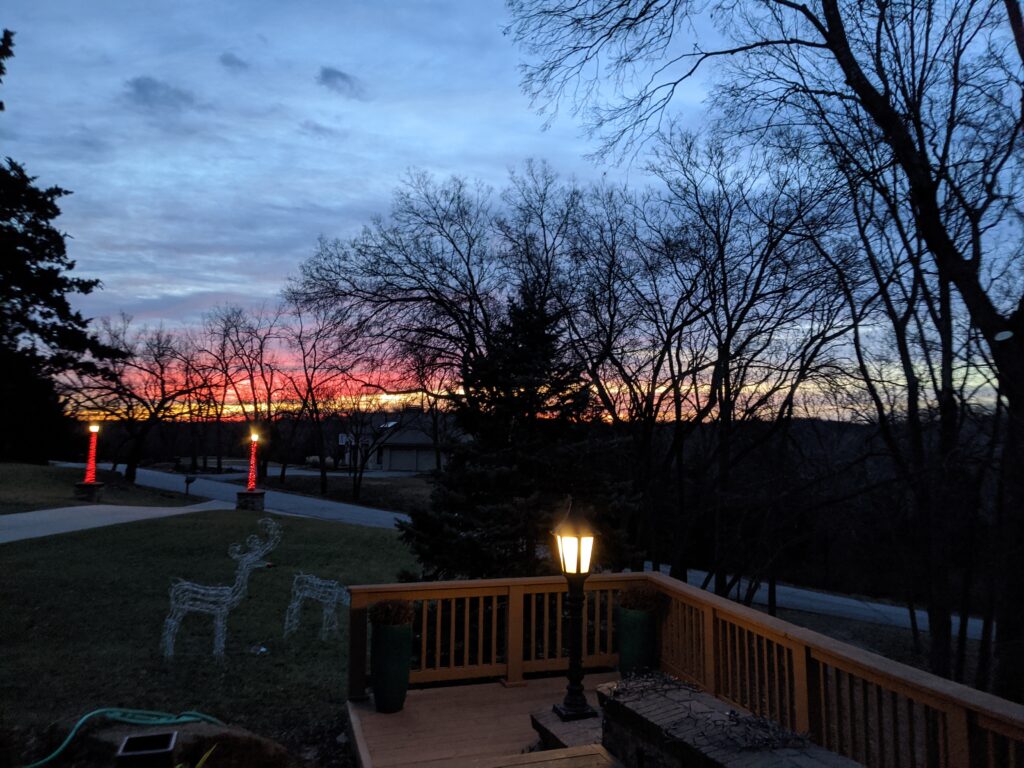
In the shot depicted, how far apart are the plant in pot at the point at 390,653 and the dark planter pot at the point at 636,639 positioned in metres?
1.84

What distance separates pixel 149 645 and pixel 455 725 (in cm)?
484

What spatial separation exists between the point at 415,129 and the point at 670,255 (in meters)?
5.17

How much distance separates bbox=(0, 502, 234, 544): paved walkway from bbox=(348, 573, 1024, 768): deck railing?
13.2 meters

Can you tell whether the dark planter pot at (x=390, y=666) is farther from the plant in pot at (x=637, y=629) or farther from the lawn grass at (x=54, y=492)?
the lawn grass at (x=54, y=492)

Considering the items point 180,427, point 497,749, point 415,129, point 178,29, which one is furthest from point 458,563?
point 180,427

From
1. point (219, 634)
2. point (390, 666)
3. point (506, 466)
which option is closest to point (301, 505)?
point (219, 634)

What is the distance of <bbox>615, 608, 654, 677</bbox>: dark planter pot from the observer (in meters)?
5.55

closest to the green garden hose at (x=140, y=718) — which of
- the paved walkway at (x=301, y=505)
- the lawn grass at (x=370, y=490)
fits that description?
the paved walkway at (x=301, y=505)

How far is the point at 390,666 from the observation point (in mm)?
4895

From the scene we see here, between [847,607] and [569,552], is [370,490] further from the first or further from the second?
[569,552]

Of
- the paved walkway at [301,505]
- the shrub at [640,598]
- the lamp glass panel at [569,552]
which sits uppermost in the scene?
the lamp glass panel at [569,552]

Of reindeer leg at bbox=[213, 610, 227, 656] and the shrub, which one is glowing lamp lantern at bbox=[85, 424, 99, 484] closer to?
reindeer leg at bbox=[213, 610, 227, 656]

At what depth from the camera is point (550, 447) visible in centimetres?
830

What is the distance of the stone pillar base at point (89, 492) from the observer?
22.9 metres
